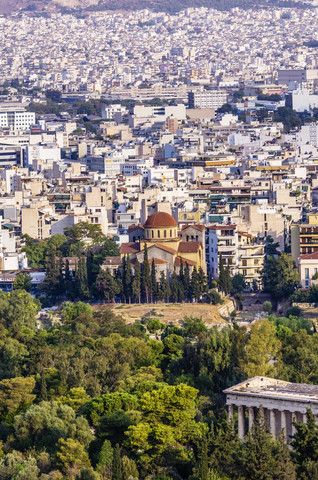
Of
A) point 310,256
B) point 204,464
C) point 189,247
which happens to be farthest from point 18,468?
point 310,256

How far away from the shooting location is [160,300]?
159 feet

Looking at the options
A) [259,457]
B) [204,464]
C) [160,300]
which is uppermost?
[160,300]

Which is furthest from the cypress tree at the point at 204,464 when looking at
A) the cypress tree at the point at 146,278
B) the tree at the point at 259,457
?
the cypress tree at the point at 146,278

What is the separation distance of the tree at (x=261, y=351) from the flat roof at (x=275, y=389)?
1544 millimetres

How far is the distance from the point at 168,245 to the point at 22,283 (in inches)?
199

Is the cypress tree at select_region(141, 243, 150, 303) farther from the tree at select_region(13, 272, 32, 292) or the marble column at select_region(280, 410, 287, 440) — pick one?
the marble column at select_region(280, 410, 287, 440)

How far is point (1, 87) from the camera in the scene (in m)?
148

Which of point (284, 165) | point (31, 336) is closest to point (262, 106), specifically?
point (284, 165)

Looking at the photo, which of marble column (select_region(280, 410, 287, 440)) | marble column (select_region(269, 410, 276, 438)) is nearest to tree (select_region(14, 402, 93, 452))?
marble column (select_region(269, 410, 276, 438))

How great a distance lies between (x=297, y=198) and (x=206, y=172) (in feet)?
35.8

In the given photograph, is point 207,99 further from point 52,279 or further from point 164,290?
point 164,290

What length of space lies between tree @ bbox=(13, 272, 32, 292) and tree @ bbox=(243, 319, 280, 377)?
59.9 ft

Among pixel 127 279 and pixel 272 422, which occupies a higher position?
pixel 127 279

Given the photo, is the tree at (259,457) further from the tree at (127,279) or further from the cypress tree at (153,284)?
the tree at (127,279)
